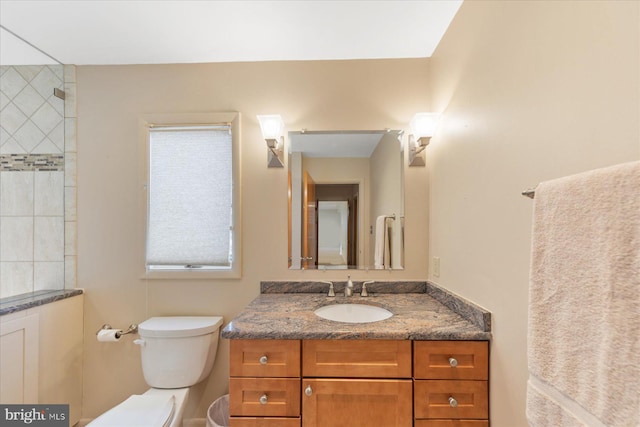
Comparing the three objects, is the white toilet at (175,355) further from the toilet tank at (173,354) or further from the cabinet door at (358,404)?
the cabinet door at (358,404)

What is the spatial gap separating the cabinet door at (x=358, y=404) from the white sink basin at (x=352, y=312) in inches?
15.5

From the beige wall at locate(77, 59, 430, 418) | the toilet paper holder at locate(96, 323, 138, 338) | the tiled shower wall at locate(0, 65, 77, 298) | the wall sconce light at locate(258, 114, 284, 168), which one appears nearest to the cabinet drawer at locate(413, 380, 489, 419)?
the beige wall at locate(77, 59, 430, 418)

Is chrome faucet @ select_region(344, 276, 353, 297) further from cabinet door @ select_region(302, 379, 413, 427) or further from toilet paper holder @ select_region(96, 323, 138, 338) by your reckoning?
toilet paper holder @ select_region(96, 323, 138, 338)

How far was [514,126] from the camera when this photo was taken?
95cm

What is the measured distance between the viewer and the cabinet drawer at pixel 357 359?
1.12 meters

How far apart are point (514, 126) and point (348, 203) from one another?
38.1 inches

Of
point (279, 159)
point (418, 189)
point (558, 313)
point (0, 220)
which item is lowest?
point (558, 313)

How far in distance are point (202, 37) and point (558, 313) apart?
1989 mm

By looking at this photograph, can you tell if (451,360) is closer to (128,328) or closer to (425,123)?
(425,123)

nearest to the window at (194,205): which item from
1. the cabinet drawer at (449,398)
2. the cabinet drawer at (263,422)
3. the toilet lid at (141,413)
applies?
the toilet lid at (141,413)

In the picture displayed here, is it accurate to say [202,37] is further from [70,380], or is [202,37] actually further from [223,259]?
[70,380]

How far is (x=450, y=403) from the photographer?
1104 millimetres

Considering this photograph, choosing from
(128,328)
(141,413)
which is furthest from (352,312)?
(128,328)

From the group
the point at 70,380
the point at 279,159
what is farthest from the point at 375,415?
the point at 70,380
